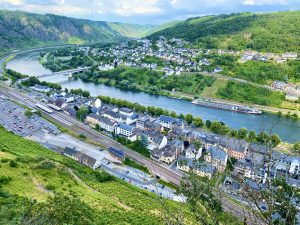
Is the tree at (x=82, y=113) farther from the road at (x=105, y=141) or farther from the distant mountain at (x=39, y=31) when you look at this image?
the distant mountain at (x=39, y=31)

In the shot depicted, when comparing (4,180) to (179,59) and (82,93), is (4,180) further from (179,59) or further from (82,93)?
(179,59)

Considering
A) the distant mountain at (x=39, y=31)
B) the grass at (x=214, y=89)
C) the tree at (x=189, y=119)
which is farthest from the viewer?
the distant mountain at (x=39, y=31)

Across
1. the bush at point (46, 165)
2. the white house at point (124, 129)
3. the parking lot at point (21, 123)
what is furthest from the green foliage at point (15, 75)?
the bush at point (46, 165)

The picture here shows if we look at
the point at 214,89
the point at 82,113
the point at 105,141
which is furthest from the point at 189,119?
the point at 214,89

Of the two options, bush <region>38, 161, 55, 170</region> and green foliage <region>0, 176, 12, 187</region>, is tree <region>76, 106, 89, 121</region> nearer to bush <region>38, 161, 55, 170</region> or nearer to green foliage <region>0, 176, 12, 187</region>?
bush <region>38, 161, 55, 170</region>

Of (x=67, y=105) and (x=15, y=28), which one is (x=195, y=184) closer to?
(x=67, y=105)

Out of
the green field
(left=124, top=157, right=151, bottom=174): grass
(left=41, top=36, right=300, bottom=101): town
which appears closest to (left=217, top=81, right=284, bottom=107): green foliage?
(left=41, top=36, right=300, bottom=101): town

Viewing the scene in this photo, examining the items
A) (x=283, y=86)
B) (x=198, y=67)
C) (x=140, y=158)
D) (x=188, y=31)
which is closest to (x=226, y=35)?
(x=188, y=31)
